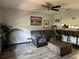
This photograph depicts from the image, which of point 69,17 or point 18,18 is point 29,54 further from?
point 69,17

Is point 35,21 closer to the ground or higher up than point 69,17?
closer to the ground

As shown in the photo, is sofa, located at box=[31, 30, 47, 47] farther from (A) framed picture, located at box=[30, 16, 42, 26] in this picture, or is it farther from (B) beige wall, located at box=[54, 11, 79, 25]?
(B) beige wall, located at box=[54, 11, 79, 25]

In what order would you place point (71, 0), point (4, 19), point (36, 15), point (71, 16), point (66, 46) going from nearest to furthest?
point (71, 0)
point (66, 46)
point (4, 19)
point (71, 16)
point (36, 15)

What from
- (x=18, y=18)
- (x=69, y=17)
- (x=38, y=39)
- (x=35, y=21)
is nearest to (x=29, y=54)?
(x=38, y=39)

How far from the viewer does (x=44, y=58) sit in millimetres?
2955

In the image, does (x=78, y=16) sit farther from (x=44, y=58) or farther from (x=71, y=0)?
(x=44, y=58)

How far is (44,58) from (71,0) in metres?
2.52

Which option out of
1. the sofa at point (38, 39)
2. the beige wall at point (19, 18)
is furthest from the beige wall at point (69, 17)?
the sofa at point (38, 39)

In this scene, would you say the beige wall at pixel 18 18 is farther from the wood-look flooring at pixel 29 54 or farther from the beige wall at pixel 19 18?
the wood-look flooring at pixel 29 54

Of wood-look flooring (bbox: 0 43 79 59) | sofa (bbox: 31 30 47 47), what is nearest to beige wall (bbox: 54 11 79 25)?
sofa (bbox: 31 30 47 47)

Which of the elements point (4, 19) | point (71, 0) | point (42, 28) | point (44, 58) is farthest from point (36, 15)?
point (44, 58)

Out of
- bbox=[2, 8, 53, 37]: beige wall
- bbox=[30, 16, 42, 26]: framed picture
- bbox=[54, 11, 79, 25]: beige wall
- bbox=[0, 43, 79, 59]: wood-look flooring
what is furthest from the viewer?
bbox=[30, 16, 42, 26]: framed picture

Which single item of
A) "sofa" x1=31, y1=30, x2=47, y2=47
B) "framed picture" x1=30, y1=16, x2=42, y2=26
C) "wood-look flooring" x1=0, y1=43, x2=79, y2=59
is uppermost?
"framed picture" x1=30, y1=16, x2=42, y2=26

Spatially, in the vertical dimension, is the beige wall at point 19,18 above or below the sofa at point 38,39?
above
